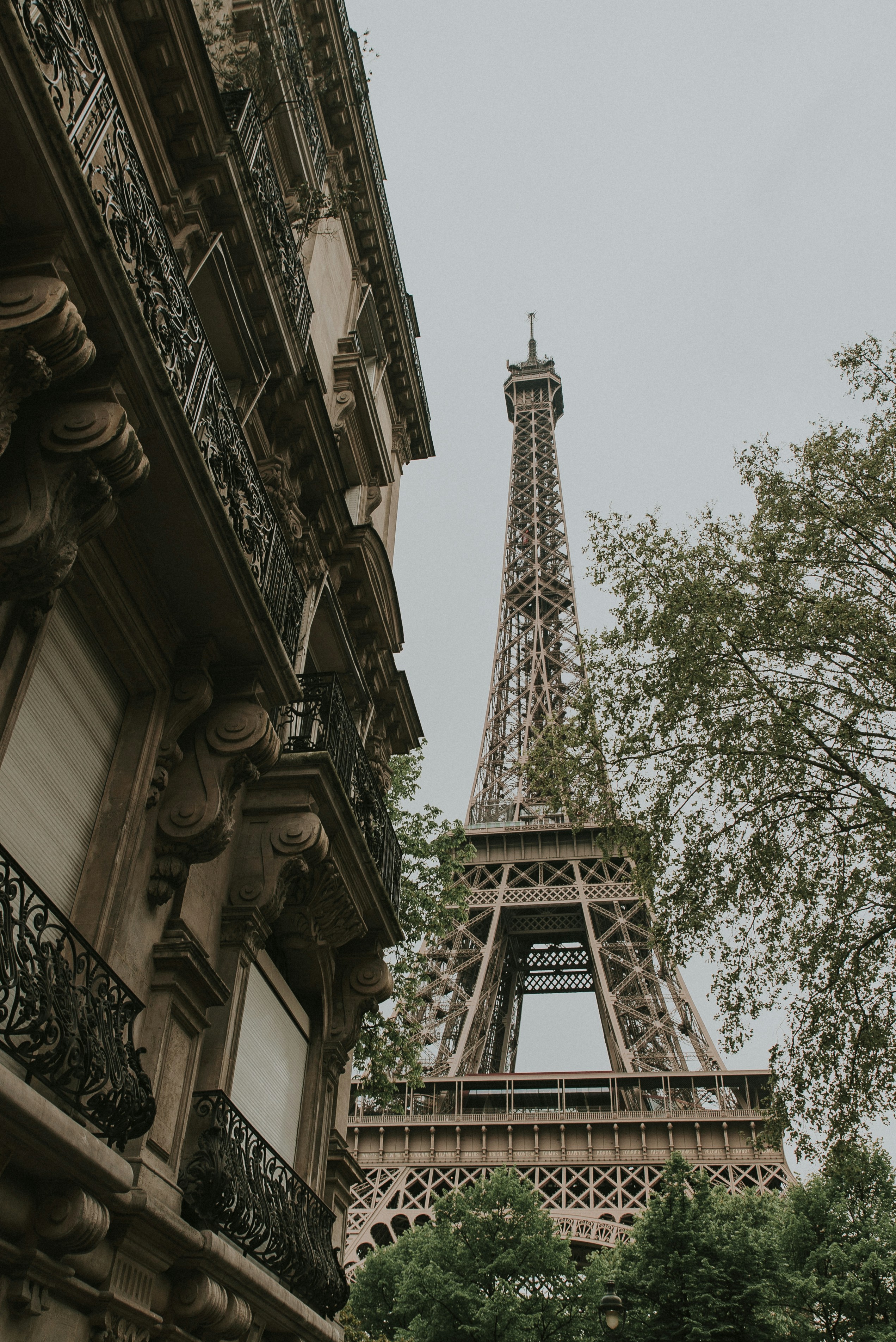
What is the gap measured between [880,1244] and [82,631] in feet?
85.0

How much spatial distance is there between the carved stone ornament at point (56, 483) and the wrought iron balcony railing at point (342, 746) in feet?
13.7

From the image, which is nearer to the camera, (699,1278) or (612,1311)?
(612,1311)

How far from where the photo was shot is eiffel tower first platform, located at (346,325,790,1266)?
39625 mm

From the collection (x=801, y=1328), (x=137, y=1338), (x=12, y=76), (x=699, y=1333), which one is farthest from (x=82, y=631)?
(x=801, y=1328)

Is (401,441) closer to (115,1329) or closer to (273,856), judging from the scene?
(273,856)

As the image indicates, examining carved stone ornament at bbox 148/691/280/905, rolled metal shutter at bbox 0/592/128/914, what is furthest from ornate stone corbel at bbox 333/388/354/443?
rolled metal shutter at bbox 0/592/128/914

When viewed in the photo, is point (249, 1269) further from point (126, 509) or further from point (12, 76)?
point (12, 76)

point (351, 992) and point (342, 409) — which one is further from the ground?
point (342, 409)

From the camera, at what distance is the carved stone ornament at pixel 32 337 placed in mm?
5312

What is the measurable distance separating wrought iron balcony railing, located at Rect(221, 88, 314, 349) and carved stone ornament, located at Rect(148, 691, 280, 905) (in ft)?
17.4

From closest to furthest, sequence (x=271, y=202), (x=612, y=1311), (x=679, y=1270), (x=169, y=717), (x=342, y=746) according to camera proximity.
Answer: (x=169, y=717) → (x=342, y=746) → (x=271, y=202) → (x=612, y=1311) → (x=679, y=1270)

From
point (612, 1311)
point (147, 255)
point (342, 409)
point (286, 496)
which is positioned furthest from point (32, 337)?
point (612, 1311)

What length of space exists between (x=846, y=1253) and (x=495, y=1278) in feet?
28.4

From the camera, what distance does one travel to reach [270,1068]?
10.3 metres
